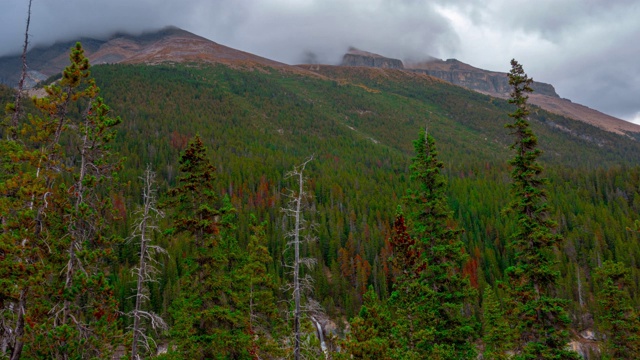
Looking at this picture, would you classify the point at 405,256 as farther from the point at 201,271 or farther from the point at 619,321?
the point at 619,321

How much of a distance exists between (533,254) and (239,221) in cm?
7362

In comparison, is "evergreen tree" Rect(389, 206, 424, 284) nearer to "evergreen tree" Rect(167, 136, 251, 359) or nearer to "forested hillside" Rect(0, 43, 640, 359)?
"forested hillside" Rect(0, 43, 640, 359)

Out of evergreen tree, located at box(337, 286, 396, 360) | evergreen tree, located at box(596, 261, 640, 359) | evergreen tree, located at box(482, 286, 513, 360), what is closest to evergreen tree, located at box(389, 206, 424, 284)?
evergreen tree, located at box(337, 286, 396, 360)

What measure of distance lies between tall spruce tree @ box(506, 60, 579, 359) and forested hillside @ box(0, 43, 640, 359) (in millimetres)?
780

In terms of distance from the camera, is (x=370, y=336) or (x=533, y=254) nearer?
(x=533, y=254)

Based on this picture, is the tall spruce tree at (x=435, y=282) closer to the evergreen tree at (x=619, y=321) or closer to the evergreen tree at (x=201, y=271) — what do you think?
the evergreen tree at (x=201, y=271)

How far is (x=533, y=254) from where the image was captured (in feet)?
50.4

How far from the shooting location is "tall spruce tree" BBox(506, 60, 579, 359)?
1488cm

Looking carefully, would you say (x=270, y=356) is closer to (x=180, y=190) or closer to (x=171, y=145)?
(x=180, y=190)

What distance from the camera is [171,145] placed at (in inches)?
5064

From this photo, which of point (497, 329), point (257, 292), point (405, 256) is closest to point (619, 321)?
point (497, 329)

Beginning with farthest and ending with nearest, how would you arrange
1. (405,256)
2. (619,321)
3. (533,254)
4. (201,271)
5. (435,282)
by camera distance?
1. (619,321)
2. (405,256)
3. (201,271)
4. (435,282)
5. (533,254)

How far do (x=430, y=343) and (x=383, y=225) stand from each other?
7383cm

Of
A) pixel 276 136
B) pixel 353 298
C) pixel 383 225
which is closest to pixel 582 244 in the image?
pixel 383 225
